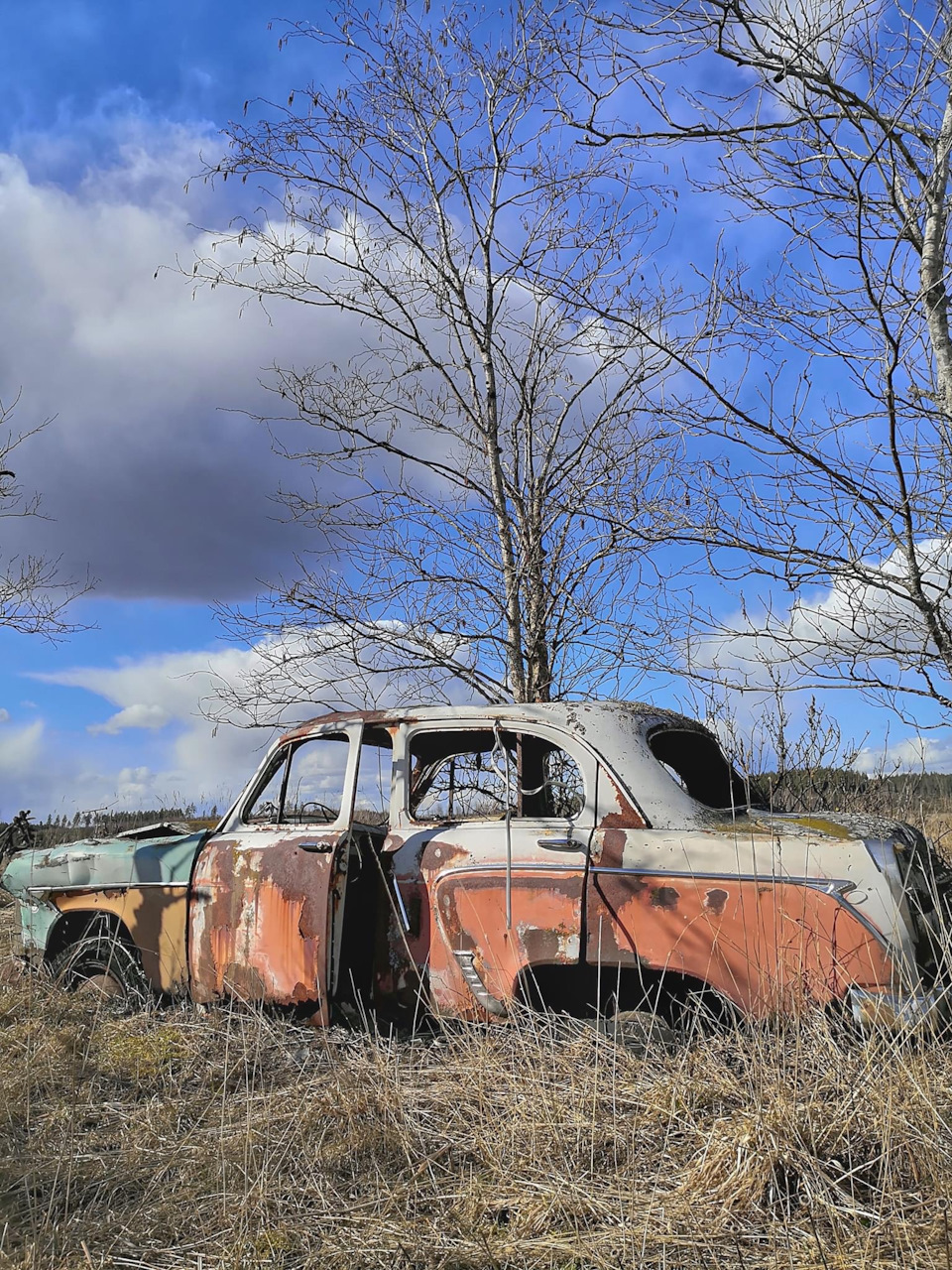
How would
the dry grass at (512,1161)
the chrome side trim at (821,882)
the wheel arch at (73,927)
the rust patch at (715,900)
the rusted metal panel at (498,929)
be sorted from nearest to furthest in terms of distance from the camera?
1. the dry grass at (512,1161)
2. the chrome side trim at (821,882)
3. the rust patch at (715,900)
4. the rusted metal panel at (498,929)
5. the wheel arch at (73,927)

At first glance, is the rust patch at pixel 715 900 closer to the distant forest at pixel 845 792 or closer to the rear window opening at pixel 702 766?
the rear window opening at pixel 702 766

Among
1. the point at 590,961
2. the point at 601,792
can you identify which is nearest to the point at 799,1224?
the point at 590,961

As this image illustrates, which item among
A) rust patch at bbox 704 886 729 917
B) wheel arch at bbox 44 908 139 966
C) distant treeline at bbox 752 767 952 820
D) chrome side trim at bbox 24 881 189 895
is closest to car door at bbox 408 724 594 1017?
rust patch at bbox 704 886 729 917

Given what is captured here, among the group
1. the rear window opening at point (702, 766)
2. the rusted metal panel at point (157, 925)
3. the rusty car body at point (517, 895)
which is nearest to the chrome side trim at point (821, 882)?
the rusty car body at point (517, 895)

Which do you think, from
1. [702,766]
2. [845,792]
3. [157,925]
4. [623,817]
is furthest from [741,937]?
[845,792]

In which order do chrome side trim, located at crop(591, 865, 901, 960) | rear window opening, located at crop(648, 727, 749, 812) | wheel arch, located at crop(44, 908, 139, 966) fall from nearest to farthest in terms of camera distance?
chrome side trim, located at crop(591, 865, 901, 960), rear window opening, located at crop(648, 727, 749, 812), wheel arch, located at crop(44, 908, 139, 966)

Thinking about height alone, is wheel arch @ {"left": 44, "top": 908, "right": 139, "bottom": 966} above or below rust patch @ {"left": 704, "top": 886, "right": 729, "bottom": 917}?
below

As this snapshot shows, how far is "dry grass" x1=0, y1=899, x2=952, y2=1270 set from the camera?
277 cm

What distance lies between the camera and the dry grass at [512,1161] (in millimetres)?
2770

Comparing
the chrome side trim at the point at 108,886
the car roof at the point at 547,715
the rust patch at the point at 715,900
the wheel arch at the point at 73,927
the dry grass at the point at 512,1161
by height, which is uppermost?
the car roof at the point at 547,715

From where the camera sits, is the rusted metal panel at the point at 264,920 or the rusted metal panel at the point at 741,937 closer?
the rusted metal panel at the point at 741,937

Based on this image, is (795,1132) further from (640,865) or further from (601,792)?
(601,792)

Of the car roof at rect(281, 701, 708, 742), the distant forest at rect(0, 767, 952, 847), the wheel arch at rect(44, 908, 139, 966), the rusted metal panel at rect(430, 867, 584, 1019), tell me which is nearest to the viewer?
the rusted metal panel at rect(430, 867, 584, 1019)

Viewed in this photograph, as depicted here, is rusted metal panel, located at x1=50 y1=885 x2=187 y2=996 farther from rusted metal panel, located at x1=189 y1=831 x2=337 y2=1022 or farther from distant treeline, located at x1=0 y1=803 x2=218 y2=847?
distant treeline, located at x1=0 y1=803 x2=218 y2=847
